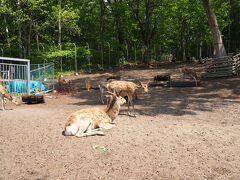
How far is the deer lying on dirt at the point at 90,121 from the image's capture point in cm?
500

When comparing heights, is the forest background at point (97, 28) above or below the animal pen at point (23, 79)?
above

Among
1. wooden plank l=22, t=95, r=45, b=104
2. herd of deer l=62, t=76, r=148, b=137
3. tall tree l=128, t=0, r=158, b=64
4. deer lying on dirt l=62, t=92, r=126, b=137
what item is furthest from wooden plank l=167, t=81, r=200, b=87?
tall tree l=128, t=0, r=158, b=64

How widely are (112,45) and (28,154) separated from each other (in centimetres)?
2307

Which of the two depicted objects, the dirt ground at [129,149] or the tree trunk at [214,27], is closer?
the dirt ground at [129,149]

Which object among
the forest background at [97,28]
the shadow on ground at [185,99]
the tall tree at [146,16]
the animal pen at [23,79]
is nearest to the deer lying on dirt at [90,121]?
the shadow on ground at [185,99]

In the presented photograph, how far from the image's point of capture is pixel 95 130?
17.4ft

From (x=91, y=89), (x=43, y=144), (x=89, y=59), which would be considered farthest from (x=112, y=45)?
(x=43, y=144)

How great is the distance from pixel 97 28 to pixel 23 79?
808 inches

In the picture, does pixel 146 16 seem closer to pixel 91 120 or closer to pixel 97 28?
pixel 97 28

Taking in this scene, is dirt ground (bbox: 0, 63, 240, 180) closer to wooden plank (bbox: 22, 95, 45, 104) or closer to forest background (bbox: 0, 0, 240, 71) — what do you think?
wooden plank (bbox: 22, 95, 45, 104)

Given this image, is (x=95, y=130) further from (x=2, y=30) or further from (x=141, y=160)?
(x=2, y=30)

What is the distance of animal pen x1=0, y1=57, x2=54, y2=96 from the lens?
11688 mm

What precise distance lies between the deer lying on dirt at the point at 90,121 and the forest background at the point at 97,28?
690 inches

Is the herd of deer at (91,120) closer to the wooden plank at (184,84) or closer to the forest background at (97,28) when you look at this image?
the wooden plank at (184,84)
